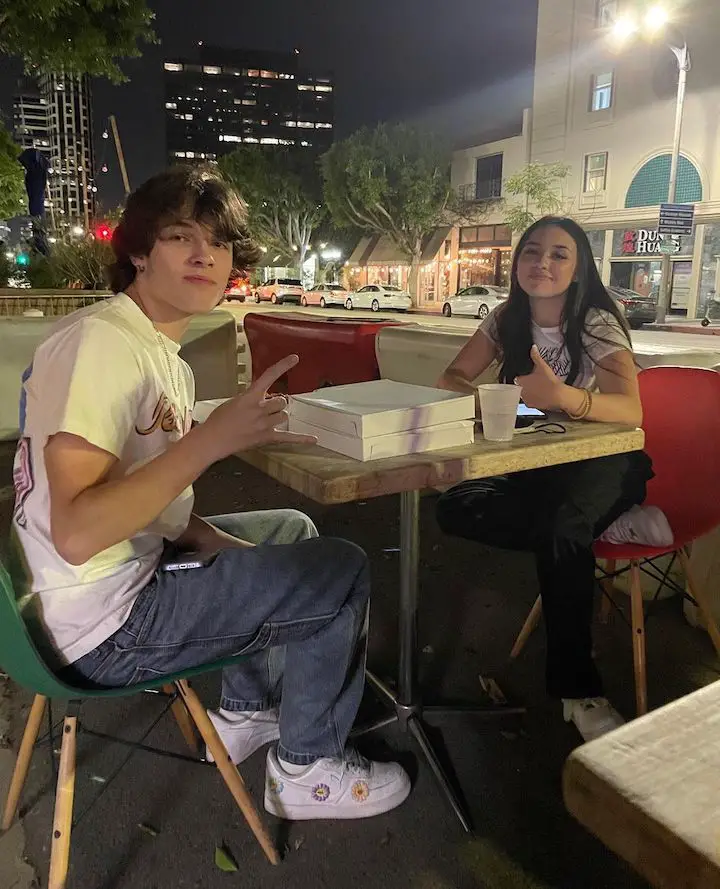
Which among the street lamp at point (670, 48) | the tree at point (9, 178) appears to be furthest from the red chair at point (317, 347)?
the street lamp at point (670, 48)

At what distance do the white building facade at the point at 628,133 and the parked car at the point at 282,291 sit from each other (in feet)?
34.0

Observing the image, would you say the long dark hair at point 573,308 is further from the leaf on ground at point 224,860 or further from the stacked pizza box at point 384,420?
the leaf on ground at point 224,860

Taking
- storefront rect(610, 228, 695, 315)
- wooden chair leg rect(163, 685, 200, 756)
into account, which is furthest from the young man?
storefront rect(610, 228, 695, 315)

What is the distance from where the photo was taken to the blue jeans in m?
1.59

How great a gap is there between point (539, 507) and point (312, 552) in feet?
3.11

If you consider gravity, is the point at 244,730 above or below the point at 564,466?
below

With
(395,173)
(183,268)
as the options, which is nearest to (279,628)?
(183,268)

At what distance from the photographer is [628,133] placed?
2380 cm

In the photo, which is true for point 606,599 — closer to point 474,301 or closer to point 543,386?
point 543,386

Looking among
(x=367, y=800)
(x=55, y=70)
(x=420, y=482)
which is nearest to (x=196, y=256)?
(x=420, y=482)

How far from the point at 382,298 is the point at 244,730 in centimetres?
2575

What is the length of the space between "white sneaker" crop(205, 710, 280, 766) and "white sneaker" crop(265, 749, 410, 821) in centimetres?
25

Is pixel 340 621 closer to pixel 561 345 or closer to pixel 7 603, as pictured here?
pixel 7 603

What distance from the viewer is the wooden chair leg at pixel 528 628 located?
2.82m
